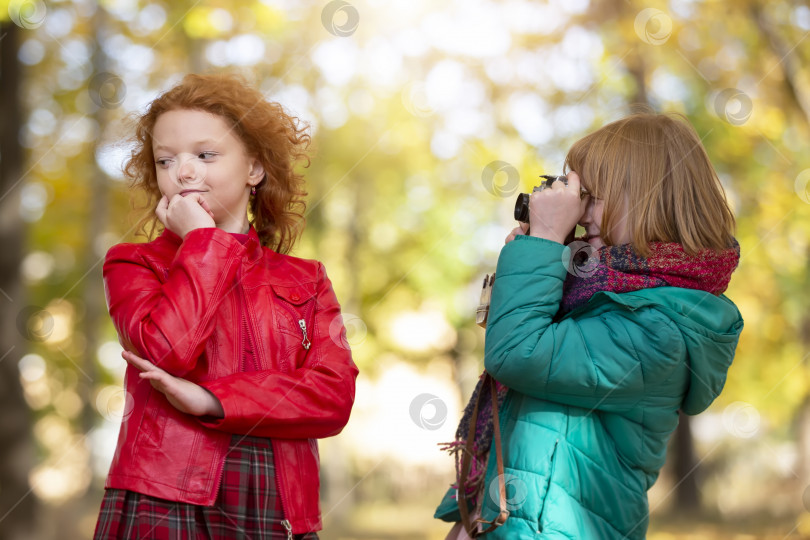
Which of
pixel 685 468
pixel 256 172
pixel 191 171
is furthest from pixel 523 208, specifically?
pixel 685 468

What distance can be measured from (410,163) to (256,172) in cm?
1113

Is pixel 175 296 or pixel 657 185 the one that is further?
pixel 657 185

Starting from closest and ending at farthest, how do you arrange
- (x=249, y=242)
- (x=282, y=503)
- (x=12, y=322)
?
(x=282, y=503)
(x=249, y=242)
(x=12, y=322)

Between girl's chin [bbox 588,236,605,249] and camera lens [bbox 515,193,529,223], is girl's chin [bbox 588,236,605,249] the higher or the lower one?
the lower one

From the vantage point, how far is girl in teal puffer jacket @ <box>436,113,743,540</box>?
6.78 ft

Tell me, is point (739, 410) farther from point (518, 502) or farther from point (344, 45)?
point (518, 502)

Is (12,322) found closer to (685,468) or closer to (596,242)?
(596,242)

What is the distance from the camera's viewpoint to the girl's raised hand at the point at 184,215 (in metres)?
2.12

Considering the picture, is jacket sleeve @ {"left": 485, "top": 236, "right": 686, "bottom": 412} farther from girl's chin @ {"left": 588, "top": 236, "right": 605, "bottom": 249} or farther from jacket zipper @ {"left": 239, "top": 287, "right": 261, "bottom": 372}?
jacket zipper @ {"left": 239, "top": 287, "right": 261, "bottom": 372}

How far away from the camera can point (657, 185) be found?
223 cm

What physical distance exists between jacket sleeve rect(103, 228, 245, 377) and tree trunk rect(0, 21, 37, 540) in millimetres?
4920

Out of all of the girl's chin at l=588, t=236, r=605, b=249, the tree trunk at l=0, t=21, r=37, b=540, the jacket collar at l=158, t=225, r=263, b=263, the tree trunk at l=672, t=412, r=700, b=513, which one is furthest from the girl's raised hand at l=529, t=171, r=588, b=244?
the tree trunk at l=672, t=412, r=700, b=513

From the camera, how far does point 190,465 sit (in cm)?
196

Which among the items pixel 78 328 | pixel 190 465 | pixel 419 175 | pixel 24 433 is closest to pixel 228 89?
pixel 190 465
